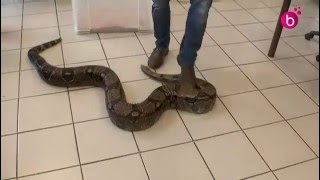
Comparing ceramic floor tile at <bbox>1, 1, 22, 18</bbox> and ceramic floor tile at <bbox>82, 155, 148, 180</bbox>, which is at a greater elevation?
ceramic floor tile at <bbox>1, 1, 22, 18</bbox>

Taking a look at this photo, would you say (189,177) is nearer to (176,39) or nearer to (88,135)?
(88,135)

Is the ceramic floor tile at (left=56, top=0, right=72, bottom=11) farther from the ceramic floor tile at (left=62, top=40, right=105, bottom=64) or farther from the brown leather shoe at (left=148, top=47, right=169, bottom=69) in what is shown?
the brown leather shoe at (left=148, top=47, right=169, bottom=69)

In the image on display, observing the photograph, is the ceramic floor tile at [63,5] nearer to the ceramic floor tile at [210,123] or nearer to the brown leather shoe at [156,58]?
the brown leather shoe at [156,58]

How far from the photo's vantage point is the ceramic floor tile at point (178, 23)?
2488 mm

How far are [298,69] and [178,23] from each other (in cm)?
98

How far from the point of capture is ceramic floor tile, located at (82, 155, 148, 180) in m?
1.34

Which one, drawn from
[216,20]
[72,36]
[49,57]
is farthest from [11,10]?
[216,20]

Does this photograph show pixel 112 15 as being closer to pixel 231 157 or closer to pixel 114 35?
pixel 114 35

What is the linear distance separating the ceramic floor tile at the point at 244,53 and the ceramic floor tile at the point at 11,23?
155 centimetres

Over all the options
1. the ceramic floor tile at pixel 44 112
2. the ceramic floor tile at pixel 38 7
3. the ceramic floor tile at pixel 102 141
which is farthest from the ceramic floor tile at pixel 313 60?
the ceramic floor tile at pixel 38 7

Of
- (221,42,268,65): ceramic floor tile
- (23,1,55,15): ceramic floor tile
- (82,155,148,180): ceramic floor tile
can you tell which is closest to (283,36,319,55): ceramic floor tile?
(221,42,268,65): ceramic floor tile

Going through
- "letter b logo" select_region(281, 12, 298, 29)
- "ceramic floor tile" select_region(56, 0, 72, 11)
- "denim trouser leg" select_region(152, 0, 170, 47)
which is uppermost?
"denim trouser leg" select_region(152, 0, 170, 47)

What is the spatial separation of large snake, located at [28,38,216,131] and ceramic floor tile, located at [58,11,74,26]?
0.58 metres

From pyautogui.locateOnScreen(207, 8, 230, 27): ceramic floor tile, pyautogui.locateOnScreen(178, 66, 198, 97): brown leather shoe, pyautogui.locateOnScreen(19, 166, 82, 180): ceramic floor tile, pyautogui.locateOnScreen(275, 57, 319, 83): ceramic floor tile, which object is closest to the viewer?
pyautogui.locateOnScreen(19, 166, 82, 180): ceramic floor tile
